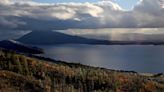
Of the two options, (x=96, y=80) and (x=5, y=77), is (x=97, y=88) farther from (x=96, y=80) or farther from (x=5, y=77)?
(x=5, y=77)

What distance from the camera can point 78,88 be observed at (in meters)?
97.5

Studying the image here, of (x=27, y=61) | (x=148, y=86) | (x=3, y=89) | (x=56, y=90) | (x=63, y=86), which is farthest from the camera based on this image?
(x=27, y=61)

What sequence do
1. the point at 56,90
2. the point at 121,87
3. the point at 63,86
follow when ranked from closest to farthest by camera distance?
the point at 56,90
the point at 63,86
the point at 121,87

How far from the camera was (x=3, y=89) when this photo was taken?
262 ft

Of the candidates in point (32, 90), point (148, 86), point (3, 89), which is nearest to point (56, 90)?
point (32, 90)

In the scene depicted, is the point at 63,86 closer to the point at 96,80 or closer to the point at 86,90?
the point at 86,90

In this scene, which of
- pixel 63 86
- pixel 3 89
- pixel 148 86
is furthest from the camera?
pixel 148 86

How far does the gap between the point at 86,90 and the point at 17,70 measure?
21.2 metres

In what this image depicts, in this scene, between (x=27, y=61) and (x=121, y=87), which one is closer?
(x=121, y=87)

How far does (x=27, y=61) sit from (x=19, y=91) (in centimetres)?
4137

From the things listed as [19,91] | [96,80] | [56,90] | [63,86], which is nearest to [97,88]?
[96,80]

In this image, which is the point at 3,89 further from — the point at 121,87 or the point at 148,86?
the point at 148,86

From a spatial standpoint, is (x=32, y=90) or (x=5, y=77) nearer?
(x=32, y=90)

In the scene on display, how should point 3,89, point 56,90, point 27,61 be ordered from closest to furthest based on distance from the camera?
point 3,89, point 56,90, point 27,61
